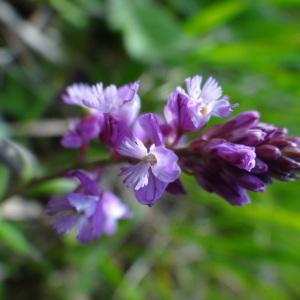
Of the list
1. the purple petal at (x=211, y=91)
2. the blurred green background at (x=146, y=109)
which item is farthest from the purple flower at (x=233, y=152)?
the blurred green background at (x=146, y=109)

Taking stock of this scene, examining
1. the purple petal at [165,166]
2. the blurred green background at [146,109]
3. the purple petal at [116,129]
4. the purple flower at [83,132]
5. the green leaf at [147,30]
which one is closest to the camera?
the purple petal at [165,166]

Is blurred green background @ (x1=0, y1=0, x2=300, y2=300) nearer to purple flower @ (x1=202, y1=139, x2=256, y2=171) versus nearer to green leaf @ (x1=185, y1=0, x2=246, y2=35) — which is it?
green leaf @ (x1=185, y1=0, x2=246, y2=35)

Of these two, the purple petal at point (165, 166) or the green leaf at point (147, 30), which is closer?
the purple petal at point (165, 166)

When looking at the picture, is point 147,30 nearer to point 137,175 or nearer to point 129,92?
point 129,92

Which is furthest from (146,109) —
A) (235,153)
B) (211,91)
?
(235,153)

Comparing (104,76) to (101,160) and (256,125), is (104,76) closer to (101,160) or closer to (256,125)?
(101,160)

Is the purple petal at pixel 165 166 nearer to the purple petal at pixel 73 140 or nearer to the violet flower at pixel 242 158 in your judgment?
the violet flower at pixel 242 158

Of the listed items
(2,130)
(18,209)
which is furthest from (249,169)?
(18,209)
